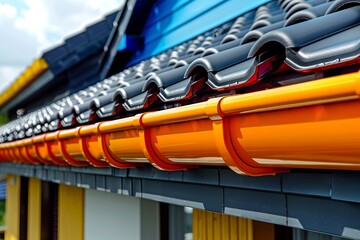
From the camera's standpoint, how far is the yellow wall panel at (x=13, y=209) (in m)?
9.77

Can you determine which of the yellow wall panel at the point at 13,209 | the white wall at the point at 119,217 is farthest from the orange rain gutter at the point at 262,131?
the yellow wall panel at the point at 13,209

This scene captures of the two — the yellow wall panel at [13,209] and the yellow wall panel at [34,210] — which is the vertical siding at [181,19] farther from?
the yellow wall panel at [13,209]

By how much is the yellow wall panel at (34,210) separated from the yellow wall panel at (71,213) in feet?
5.59

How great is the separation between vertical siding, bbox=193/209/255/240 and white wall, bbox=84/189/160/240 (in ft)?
4.16

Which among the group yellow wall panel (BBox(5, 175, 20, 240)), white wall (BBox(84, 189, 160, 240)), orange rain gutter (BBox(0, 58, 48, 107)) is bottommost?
yellow wall panel (BBox(5, 175, 20, 240))

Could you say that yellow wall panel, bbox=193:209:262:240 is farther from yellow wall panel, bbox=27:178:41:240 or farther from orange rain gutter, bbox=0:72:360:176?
yellow wall panel, bbox=27:178:41:240

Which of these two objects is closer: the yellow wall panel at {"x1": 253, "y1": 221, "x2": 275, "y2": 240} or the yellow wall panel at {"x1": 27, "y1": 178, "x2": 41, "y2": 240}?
the yellow wall panel at {"x1": 253, "y1": 221, "x2": 275, "y2": 240}

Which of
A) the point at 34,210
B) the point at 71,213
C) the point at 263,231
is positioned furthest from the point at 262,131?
the point at 34,210

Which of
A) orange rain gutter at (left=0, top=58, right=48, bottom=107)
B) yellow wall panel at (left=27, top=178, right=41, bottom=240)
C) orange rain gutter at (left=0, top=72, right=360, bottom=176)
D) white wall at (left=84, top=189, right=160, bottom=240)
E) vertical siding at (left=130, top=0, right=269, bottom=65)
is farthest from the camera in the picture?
yellow wall panel at (left=27, top=178, right=41, bottom=240)

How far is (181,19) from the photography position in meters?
4.93

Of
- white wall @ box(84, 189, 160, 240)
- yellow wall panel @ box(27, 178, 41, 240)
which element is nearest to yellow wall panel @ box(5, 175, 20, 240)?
yellow wall panel @ box(27, 178, 41, 240)

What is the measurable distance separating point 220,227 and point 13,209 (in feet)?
29.9

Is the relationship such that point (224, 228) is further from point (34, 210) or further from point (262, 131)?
point (34, 210)

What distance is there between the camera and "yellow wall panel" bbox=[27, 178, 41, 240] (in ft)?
25.7
